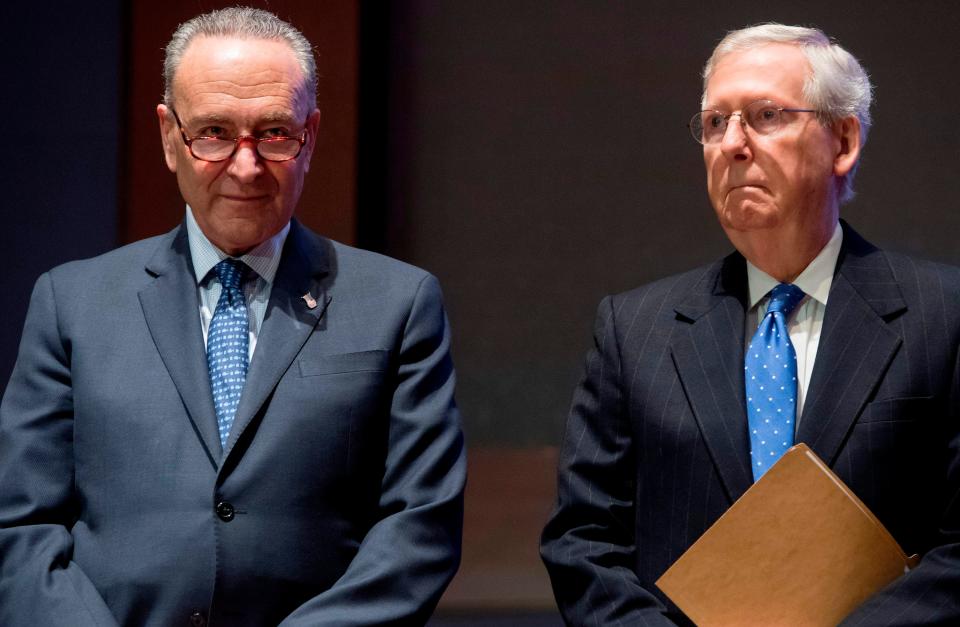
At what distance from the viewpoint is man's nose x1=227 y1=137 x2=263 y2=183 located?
2.47 metres

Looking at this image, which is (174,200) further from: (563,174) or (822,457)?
(822,457)

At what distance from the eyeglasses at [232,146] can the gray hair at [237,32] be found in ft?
0.42

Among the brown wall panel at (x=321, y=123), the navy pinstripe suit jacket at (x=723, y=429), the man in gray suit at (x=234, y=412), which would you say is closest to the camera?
the navy pinstripe suit jacket at (x=723, y=429)

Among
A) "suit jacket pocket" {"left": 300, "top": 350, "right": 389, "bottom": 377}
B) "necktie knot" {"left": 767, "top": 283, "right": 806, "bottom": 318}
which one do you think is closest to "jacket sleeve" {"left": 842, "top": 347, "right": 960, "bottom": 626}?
"necktie knot" {"left": 767, "top": 283, "right": 806, "bottom": 318}

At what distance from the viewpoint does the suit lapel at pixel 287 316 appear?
2404mm

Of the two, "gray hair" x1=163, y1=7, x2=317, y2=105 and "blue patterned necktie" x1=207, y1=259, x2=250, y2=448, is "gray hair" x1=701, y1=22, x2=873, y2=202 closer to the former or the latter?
"gray hair" x1=163, y1=7, x2=317, y2=105

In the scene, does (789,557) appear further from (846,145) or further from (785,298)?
(846,145)

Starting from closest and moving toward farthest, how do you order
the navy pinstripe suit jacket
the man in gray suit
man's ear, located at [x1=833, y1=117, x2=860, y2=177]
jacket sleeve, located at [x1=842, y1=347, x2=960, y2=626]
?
jacket sleeve, located at [x1=842, y1=347, x2=960, y2=626]
the navy pinstripe suit jacket
the man in gray suit
man's ear, located at [x1=833, y1=117, x2=860, y2=177]

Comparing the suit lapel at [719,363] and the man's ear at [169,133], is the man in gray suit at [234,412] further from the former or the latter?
the suit lapel at [719,363]

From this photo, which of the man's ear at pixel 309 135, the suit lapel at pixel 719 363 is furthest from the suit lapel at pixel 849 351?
the man's ear at pixel 309 135

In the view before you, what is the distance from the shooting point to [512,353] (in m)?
3.88

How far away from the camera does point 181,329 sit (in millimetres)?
2479

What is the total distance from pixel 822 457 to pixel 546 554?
53 cm

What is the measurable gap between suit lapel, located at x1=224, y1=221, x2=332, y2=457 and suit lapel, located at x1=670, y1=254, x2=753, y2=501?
2.26 ft
